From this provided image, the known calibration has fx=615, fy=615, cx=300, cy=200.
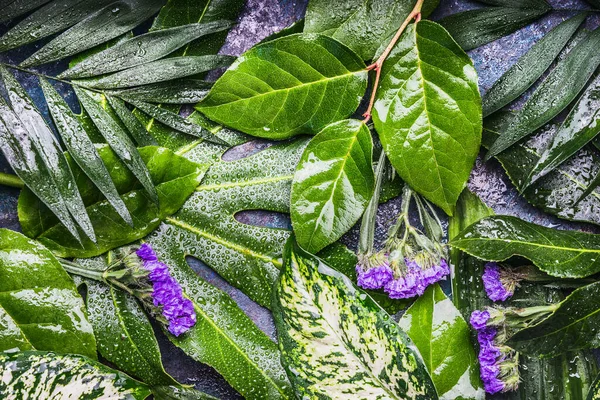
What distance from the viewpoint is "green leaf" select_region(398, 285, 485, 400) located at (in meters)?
0.93

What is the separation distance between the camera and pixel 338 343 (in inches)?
34.4

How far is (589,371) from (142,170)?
742 millimetres

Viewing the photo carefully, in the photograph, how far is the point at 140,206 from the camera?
929 millimetres

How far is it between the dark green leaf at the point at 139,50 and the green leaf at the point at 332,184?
243mm

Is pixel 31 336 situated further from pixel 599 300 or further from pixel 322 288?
pixel 599 300

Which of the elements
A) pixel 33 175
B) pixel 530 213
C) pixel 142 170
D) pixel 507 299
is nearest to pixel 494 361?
pixel 507 299

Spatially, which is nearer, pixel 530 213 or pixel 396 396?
pixel 396 396

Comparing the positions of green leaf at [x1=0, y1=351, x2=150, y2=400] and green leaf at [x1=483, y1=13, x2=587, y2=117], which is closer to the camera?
green leaf at [x1=0, y1=351, x2=150, y2=400]

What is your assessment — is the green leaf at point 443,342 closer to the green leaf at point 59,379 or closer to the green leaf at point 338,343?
the green leaf at point 338,343

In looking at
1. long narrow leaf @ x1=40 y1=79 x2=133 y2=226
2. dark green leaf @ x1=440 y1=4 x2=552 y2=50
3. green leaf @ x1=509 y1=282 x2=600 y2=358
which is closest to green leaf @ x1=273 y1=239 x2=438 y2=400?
green leaf @ x1=509 y1=282 x2=600 y2=358

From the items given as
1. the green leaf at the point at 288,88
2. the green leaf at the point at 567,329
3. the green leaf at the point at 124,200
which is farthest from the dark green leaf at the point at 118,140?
the green leaf at the point at 567,329

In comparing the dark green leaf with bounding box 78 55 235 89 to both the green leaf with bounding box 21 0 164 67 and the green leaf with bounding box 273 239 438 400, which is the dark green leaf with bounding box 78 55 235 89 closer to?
the green leaf with bounding box 21 0 164 67

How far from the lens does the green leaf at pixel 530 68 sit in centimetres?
93

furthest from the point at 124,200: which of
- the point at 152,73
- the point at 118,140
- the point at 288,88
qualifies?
the point at 288,88
